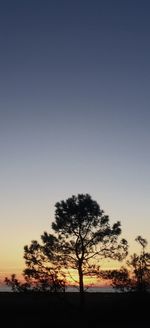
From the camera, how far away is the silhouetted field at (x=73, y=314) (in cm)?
3542

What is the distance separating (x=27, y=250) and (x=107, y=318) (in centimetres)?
896

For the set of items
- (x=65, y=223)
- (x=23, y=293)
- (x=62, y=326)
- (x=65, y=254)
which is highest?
(x=65, y=223)

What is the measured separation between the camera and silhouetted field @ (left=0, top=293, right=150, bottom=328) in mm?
35425

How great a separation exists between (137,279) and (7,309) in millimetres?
14072

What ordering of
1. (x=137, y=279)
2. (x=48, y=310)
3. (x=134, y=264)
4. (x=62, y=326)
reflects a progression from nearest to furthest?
(x=62, y=326), (x=48, y=310), (x=137, y=279), (x=134, y=264)

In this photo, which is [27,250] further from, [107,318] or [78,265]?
[107,318]

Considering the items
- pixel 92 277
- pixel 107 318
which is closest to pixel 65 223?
pixel 92 277

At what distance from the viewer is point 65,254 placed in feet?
132

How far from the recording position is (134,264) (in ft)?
171

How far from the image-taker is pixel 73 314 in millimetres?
39344

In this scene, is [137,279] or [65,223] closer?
[65,223]

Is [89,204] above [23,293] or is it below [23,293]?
above

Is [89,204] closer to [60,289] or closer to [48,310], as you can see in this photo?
[60,289]

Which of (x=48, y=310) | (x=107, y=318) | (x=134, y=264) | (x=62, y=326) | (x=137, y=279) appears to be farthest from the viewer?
(x=134, y=264)
